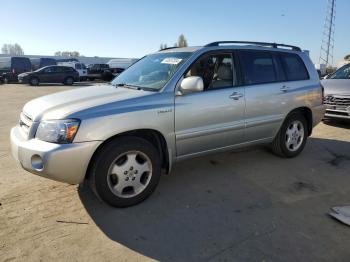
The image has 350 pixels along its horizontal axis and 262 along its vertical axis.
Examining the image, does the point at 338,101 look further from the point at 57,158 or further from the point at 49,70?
the point at 49,70

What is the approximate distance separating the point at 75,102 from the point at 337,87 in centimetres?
666

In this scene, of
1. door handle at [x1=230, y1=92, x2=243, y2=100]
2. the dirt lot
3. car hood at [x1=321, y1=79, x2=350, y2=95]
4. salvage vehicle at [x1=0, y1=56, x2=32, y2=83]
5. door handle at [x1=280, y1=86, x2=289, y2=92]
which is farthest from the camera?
salvage vehicle at [x1=0, y1=56, x2=32, y2=83]

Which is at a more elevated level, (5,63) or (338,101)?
(5,63)

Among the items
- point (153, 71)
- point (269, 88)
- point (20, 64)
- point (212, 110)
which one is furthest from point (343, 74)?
point (20, 64)

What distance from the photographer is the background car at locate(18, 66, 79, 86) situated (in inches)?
968

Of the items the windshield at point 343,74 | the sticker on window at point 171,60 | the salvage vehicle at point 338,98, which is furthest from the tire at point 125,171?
the windshield at point 343,74

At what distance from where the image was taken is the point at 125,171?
366cm

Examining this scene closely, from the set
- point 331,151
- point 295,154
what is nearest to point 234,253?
point 295,154

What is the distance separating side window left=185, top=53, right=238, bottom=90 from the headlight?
1.59 meters

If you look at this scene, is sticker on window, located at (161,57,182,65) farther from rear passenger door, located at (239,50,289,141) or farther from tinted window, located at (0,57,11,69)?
tinted window, located at (0,57,11,69)

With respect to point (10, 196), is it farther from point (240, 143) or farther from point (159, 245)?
point (240, 143)

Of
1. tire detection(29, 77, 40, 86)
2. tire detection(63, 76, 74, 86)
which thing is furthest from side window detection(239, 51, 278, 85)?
tire detection(63, 76, 74, 86)

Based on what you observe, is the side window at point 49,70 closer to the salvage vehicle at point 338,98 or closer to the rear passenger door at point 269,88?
the salvage vehicle at point 338,98

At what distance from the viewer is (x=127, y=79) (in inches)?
183
